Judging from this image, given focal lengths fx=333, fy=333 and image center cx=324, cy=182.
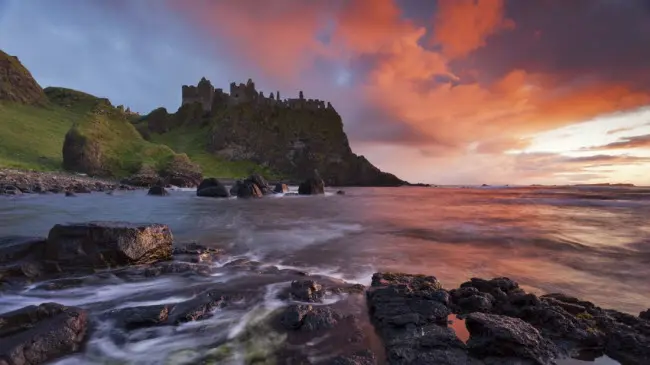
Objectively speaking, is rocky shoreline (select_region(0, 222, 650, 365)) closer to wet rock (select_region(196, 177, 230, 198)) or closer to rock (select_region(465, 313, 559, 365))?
rock (select_region(465, 313, 559, 365))

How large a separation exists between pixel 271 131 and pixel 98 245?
437 feet

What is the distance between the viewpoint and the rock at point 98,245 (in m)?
9.27

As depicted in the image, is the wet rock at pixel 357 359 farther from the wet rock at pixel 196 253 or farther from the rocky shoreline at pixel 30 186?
the rocky shoreline at pixel 30 186

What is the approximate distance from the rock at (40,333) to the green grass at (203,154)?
107 metres

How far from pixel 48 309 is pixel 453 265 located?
446 inches

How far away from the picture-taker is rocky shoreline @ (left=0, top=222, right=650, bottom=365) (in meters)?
5.17

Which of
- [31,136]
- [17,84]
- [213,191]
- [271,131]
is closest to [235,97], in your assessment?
[271,131]

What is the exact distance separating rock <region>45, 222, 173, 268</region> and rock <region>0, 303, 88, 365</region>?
145 inches

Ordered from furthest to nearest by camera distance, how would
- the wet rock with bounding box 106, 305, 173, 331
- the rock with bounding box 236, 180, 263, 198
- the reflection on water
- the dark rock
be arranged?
the rock with bounding box 236, 180, 263, 198 → the reflection on water → the dark rock → the wet rock with bounding box 106, 305, 173, 331

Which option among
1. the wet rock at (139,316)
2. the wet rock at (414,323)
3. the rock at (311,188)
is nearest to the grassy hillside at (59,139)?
the rock at (311,188)

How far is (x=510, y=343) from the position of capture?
5113 millimetres

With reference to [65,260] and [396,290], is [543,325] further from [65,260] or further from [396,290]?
[65,260]

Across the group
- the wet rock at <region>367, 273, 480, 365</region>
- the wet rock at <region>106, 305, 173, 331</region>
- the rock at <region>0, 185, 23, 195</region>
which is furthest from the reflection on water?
the rock at <region>0, 185, 23, 195</region>

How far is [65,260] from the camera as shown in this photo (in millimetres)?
9172
